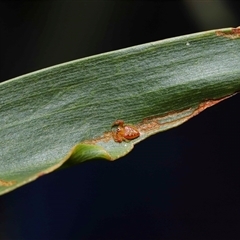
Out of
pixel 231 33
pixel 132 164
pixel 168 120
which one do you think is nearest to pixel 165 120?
pixel 168 120

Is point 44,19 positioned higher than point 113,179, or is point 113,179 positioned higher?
point 44,19

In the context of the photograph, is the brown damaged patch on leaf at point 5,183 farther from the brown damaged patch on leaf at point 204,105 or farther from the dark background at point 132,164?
the dark background at point 132,164

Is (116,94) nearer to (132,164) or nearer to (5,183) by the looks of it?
(5,183)

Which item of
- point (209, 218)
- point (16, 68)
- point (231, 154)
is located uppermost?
point (16, 68)

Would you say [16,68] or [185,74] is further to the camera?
[16,68]

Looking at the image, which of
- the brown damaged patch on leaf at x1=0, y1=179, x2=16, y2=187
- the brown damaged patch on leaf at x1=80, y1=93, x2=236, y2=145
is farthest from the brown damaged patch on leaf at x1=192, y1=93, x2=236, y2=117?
the brown damaged patch on leaf at x1=0, y1=179, x2=16, y2=187

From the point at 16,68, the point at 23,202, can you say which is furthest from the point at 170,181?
the point at 16,68

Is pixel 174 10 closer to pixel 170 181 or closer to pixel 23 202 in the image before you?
pixel 170 181
